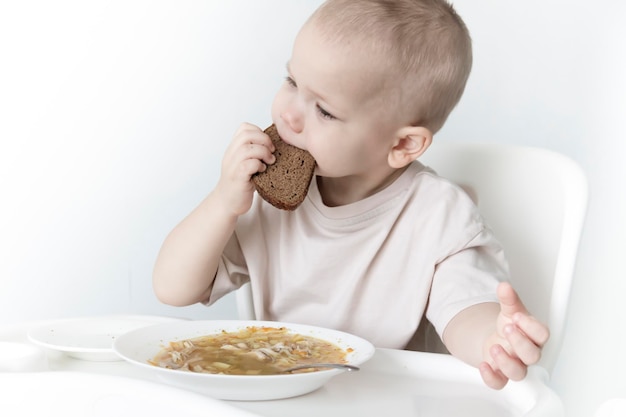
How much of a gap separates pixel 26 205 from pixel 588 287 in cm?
133

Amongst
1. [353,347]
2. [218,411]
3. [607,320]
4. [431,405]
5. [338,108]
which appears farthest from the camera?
[607,320]

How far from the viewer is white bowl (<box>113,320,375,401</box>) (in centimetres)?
88

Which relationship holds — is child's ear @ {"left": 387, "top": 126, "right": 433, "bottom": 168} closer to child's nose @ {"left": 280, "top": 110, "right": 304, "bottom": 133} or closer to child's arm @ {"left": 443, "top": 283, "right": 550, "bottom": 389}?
child's nose @ {"left": 280, "top": 110, "right": 304, "bottom": 133}

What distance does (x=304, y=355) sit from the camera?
1.02 meters

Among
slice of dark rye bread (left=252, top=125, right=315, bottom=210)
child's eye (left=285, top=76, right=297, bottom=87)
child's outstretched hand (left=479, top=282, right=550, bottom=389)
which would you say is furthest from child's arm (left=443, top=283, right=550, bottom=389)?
child's eye (left=285, top=76, right=297, bottom=87)

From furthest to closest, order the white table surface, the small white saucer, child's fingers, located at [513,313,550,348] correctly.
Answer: the small white saucer < child's fingers, located at [513,313,550,348] < the white table surface

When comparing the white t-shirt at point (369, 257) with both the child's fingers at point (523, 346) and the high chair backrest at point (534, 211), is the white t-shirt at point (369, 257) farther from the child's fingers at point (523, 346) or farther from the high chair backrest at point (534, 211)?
the child's fingers at point (523, 346)

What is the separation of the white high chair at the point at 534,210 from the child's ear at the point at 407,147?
0.17 meters

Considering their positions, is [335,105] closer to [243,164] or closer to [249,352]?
[243,164]

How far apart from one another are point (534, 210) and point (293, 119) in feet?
1.35

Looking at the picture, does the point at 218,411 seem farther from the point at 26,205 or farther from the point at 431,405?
the point at 26,205

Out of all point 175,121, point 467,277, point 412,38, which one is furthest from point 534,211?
point 175,121

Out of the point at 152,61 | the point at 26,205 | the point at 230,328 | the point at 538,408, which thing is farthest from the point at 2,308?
the point at 538,408

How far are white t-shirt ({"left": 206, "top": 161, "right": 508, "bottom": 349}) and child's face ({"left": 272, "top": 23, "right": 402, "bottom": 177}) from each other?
10 cm
